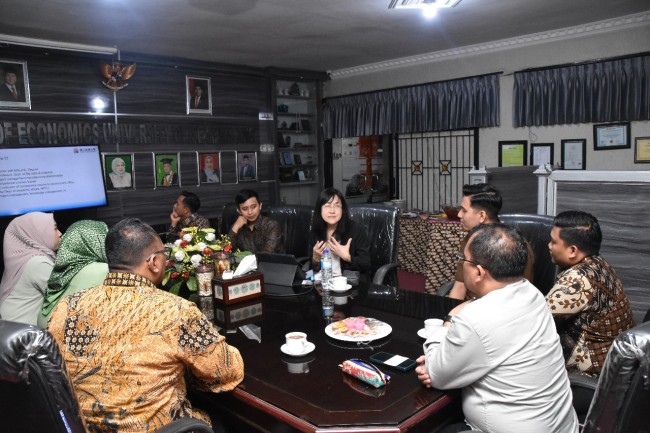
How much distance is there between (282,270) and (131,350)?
1.31m

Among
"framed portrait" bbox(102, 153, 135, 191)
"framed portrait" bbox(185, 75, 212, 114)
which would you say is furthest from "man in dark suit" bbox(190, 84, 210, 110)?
"framed portrait" bbox(102, 153, 135, 191)

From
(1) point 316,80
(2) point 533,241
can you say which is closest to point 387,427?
(2) point 533,241

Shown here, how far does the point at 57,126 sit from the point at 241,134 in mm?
2154

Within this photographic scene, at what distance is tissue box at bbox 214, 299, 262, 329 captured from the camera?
2047 millimetres

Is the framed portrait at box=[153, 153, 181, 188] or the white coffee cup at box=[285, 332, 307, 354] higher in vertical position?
the framed portrait at box=[153, 153, 181, 188]

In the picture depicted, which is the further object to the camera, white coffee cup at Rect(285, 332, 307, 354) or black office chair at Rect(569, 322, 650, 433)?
white coffee cup at Rect(285, 332, 307, 354)

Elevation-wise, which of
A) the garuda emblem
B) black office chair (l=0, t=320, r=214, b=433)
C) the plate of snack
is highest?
the garuda emblem

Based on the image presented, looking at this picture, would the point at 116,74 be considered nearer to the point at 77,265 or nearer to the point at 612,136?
the point at 77,265

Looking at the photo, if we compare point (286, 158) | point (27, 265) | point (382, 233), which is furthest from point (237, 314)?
point (286, 158)

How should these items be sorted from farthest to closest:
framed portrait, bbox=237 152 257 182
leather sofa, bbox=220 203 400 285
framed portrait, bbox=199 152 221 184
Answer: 1. framed portrait, bbox=237 152 257 182
2. framed portrait, bbox=199 152 221 184
3. leather sofa, bbox=220 203 400 285

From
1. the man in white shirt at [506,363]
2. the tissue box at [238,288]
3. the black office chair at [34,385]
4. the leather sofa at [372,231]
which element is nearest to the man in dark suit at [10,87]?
the leather sofa at [372,231]

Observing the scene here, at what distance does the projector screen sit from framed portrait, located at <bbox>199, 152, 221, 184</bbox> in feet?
4.00

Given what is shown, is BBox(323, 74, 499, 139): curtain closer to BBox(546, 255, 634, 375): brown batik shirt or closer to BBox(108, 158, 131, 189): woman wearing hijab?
BBox(108, 158, 131, 189): woman wearing hijab

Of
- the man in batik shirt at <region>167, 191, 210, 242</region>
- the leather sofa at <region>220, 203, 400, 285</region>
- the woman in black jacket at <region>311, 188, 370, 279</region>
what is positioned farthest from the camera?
the man in batik shirt at <region>167, 191, 210, 242</region>
